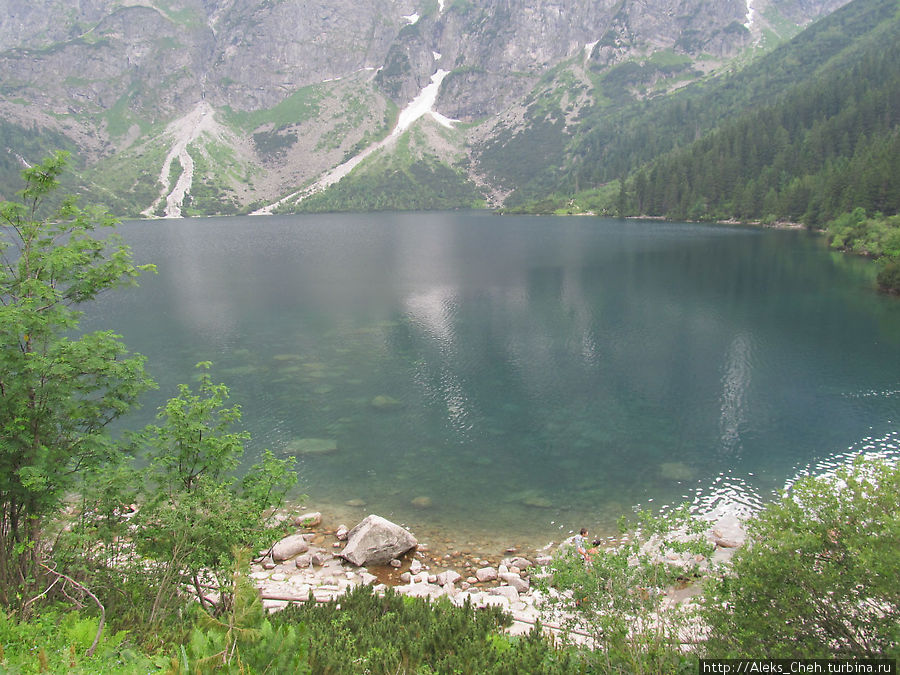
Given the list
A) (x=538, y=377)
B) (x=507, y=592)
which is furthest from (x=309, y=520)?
(x=538, y=377)

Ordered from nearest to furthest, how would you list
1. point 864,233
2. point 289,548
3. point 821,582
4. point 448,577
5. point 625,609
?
point 821,582 → point 625,609 → point 448,577 → point 289,548 → point 864,233

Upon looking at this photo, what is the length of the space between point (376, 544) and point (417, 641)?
9.82 meters

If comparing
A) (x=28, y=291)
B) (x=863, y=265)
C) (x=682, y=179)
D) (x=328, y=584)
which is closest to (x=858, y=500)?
(x=328, y=584)

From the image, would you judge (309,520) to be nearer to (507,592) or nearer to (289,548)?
(289,548)

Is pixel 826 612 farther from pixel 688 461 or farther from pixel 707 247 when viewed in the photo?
pixel 707 247

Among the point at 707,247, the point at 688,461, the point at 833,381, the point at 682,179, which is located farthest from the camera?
the point at 682,179

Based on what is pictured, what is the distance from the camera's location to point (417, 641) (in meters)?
10.4

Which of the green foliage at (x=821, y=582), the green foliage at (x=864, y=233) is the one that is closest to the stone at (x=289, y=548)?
the green foliage at (x=821, y=582)

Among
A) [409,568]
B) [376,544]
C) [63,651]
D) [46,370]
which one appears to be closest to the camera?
[63,651]

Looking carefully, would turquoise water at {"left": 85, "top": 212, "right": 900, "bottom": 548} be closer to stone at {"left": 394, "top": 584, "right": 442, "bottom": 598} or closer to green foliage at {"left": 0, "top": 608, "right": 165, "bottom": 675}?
stone at {"left": 394, "top": 584, "right": 442, "bottom": 598}

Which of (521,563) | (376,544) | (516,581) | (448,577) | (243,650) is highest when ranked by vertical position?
(243,650)

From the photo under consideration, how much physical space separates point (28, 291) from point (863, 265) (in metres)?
101

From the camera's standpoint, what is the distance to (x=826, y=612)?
8.83 m

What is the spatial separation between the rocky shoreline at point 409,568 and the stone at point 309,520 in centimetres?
34
